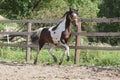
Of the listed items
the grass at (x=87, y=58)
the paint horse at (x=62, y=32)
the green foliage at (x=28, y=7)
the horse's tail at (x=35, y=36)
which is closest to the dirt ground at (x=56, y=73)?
the paint horse at (x=62, y=32)

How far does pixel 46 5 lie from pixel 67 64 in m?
18.3

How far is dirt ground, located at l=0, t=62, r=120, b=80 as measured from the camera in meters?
9.74

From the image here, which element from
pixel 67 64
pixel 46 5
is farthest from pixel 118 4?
pixel 67 64

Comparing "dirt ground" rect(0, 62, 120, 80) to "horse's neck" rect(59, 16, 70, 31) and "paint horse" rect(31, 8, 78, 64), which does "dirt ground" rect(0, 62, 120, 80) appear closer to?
"paint horse" rect(31, 8, 78, 64)

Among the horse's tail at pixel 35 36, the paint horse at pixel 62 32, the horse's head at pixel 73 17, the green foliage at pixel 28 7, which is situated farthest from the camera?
the green foliage at pixel 28 7

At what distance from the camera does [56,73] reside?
10.5 metres

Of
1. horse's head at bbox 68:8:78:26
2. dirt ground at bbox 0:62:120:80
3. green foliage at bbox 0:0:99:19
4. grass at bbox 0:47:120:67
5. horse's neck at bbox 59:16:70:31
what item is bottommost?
green foliage at bbox 0:0:99:19

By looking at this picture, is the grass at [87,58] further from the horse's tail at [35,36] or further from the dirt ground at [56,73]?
the dirt ground at [56,73]

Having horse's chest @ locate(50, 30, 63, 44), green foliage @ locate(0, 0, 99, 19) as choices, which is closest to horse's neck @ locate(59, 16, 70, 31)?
horse's chest @ locate(50, 30, 63, 44)

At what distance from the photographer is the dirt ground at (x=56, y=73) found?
974 centimetres

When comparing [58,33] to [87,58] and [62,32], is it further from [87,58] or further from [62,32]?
[87,58]

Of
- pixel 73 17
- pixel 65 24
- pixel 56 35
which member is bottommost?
pixel 56 35

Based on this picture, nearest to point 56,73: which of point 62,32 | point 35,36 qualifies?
point 62,32

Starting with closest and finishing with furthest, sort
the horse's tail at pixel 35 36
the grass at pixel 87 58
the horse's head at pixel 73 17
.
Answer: the horse's head at pixel 73 17
the horse's tail at pixel 35 36
the grass at pixel 87 58
